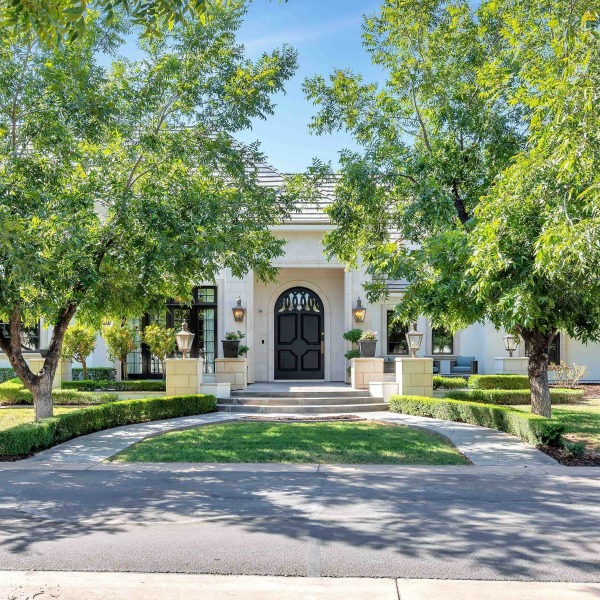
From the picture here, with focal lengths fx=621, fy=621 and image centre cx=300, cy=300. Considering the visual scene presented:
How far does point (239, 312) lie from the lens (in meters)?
19.8

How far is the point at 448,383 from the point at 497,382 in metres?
1.46

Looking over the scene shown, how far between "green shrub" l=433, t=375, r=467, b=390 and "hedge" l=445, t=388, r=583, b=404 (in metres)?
1.16

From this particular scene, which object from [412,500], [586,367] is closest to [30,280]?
[412,500]

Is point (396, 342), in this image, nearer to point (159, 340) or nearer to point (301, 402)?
point (301, 402)

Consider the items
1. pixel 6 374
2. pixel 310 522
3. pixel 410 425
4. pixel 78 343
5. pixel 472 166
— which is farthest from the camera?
pixel 6 374

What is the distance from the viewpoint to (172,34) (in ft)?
40.6

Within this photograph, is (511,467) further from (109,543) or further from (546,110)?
(109,543)

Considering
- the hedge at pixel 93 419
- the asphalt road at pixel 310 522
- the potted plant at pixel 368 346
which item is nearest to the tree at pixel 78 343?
the hedge at pixel 93 419

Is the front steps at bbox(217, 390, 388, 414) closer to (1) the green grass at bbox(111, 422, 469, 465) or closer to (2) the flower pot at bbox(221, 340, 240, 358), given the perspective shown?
(2) the flower pot at bbox(221, 340, 240, 358)

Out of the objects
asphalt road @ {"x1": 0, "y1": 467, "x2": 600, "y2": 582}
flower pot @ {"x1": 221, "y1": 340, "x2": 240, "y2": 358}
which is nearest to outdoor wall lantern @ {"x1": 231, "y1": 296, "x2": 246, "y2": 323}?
flower pot @ {"x1": 221, "y1": 340, "x2": 240, "y2": 358}

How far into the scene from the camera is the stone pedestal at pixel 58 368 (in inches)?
718

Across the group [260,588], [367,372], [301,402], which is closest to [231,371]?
[301,402]

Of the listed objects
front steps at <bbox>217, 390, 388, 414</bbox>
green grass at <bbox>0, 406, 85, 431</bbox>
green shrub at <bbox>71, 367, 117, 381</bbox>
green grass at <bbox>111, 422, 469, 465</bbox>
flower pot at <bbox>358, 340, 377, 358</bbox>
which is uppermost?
flower pot at <bbox>358, 340, 377, 358</bbox>

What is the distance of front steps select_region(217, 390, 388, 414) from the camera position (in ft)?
52.7
